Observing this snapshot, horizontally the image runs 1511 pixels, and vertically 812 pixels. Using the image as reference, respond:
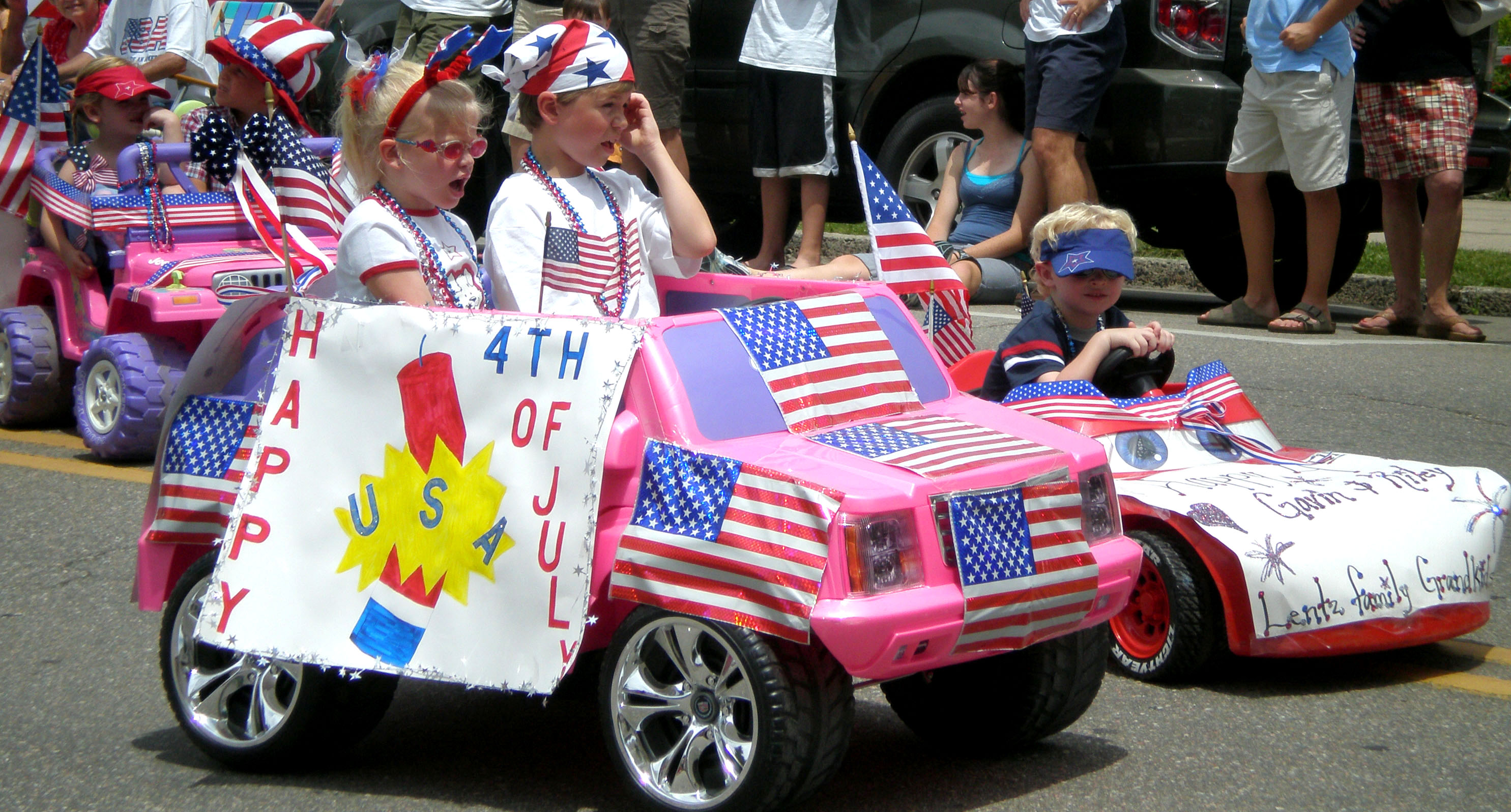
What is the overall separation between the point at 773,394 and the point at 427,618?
0.83 metres

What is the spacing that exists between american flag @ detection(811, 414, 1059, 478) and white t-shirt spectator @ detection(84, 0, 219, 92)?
7.26 m

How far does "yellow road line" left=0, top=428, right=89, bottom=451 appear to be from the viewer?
6.92m

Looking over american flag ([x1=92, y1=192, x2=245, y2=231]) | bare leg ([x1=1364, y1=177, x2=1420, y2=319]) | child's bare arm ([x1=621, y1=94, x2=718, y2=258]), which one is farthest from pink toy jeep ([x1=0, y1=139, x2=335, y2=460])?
bare leg ([x1=1364, y1=177, x2=1420, y2=319])

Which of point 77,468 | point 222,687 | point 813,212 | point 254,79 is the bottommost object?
point 77,468

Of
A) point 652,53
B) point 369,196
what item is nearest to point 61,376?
point 652,53

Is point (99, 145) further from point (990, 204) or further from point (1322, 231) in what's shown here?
point (1322, 231)

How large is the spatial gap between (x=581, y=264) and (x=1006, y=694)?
149 cm

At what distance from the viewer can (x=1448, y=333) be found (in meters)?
8.15

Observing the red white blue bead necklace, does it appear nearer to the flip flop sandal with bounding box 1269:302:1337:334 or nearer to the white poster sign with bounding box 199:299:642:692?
the white poster sign with bounding box 199:299:642:692

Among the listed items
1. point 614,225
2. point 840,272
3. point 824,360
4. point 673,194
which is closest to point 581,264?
point 614,225

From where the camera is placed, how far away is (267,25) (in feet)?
19.9

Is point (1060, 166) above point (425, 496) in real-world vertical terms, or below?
below

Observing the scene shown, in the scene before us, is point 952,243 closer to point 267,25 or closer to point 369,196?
point 267,25

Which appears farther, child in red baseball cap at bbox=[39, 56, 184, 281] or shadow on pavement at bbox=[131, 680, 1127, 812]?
child in red baseball cap at bbox=[39, 56, 184, 281]
